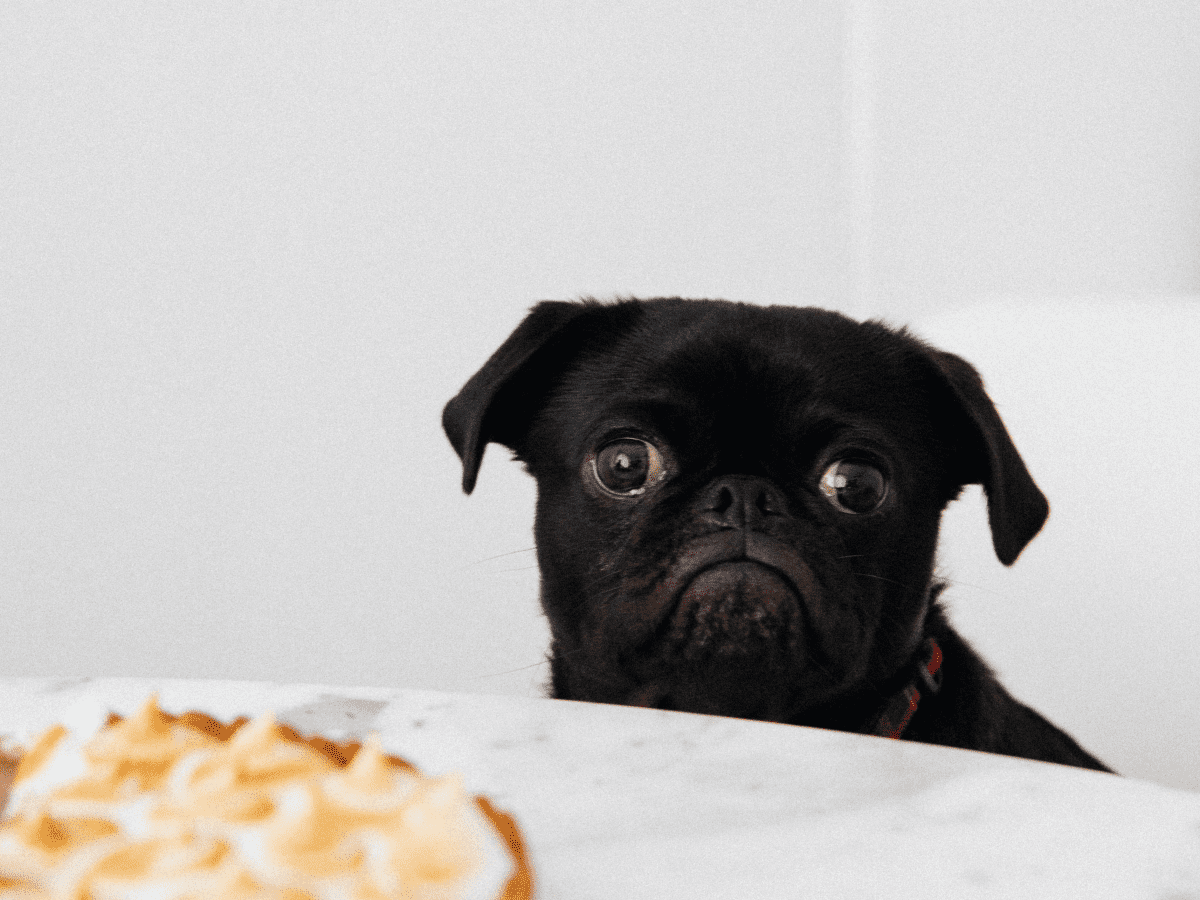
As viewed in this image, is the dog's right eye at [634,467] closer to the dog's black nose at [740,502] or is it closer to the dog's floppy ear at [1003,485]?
the dog's black nose at [740,502]

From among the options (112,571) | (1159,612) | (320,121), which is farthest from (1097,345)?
(112,571)

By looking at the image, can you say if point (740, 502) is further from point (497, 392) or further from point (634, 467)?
point (497, 392)

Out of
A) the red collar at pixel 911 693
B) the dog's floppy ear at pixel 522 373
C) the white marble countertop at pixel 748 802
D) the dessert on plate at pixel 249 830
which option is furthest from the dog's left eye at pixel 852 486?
the dessert on plate at pixel 249 830

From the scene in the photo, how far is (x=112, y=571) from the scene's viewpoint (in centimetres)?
304

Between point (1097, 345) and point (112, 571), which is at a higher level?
point (1097, 345)

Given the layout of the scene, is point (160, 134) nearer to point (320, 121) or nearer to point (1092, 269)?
point (320, 121)

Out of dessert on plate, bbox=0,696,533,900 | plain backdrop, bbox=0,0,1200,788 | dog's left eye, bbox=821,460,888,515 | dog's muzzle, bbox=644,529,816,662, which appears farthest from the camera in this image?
plain backdrop, bbox=0,0,1200,788

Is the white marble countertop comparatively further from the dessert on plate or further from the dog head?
the dog head

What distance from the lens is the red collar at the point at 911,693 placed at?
4.94 ft

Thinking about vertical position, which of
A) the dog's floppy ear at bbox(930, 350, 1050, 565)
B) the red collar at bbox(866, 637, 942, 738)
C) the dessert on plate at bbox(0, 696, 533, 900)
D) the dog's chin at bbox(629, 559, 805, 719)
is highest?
the dessert on plate at bbox(0, 696, 533, 900)

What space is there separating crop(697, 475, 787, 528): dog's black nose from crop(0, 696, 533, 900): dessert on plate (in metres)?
0.93

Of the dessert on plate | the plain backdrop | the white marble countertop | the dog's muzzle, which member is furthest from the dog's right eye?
the plain backdrop

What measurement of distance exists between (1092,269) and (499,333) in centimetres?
198

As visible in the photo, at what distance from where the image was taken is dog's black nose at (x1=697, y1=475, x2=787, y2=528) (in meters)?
1.38
